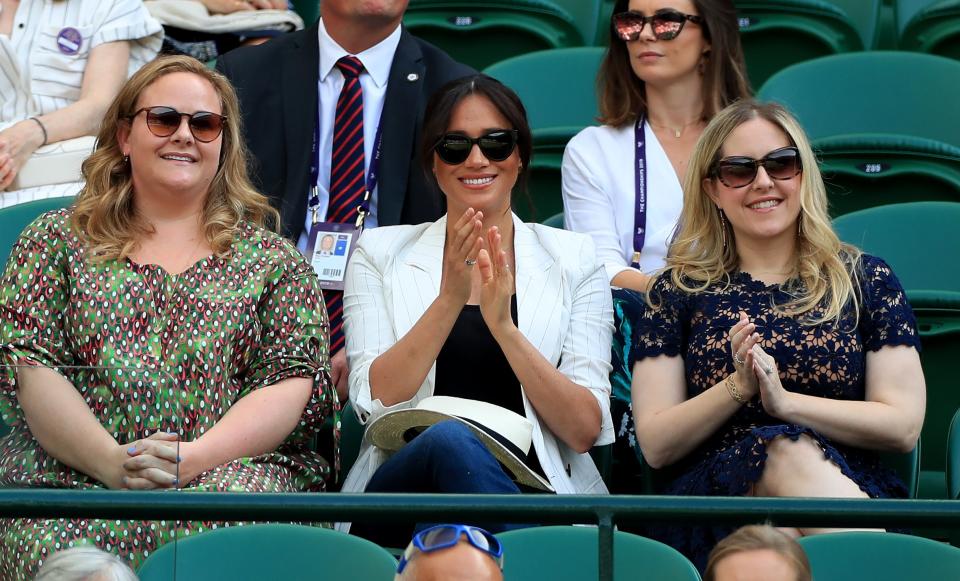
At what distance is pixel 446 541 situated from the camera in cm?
242

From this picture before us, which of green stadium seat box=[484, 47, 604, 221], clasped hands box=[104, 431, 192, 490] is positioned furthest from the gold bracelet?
green stadium seat box=[484, 47, 604, 221]

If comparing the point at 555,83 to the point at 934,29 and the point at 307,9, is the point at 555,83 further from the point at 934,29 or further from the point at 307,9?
the point at 934,29

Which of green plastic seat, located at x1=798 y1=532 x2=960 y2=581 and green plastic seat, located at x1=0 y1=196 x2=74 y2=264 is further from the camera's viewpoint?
green plastic seat, located at x1=0 y1=196 x2=74 y2=264

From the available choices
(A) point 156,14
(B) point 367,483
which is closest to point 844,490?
(B) point 367,483

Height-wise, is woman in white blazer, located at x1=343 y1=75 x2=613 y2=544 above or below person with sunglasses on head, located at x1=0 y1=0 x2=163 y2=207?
below

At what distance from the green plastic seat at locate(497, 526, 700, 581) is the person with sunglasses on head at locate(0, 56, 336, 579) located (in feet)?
2.22

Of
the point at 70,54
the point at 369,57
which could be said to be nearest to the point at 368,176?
the point at 369,57

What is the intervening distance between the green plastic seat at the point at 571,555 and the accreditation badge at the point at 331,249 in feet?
4.53

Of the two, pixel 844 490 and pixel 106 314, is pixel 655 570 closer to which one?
pixel 844 490

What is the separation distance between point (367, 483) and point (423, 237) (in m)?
0.75

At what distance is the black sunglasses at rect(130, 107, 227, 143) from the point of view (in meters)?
3.78

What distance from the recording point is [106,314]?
3537 mm

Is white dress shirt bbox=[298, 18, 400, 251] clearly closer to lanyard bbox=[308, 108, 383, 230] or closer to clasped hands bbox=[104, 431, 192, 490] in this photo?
lanyard bbox=[308, 108, 383, 230]

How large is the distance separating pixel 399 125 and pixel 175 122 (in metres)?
0.87
